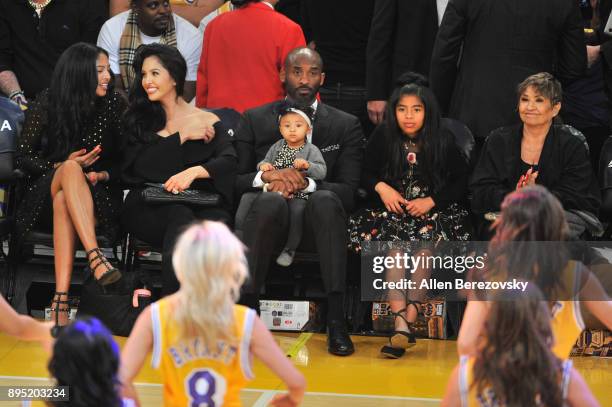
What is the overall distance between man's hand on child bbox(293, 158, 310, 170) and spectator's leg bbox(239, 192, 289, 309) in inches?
10.4

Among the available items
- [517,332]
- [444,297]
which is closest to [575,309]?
[517,332]

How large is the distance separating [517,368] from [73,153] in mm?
3975

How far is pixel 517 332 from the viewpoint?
3.80 meters

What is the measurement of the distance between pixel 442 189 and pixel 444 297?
634 millimetres

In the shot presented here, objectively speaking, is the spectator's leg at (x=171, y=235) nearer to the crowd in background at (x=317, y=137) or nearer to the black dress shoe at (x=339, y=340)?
the crowd in background at (x=317, y=137)

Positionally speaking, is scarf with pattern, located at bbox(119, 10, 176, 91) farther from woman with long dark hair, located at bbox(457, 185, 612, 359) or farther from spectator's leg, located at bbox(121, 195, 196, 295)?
woman with long dark hair, located at bbox(457, 185, 612, 359)

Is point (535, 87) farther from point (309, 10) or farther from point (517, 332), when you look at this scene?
point (517, 332)

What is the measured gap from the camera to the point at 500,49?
7.36 meters

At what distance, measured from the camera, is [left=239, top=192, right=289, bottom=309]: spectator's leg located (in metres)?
6.66

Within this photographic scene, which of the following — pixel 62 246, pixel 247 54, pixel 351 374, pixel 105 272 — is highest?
pixel 247 54

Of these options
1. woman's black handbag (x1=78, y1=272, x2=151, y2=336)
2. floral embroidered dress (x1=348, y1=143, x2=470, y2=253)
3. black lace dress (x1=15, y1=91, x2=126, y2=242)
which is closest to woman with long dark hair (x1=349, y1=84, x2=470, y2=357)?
floral embroidered dress (x1=348, y1=143, x2=470, y2=253)

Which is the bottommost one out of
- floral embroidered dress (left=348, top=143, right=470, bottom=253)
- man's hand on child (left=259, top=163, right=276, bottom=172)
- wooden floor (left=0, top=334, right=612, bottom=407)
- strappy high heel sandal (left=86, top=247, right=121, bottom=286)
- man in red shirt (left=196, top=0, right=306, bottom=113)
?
wooden floor (left=0, top=334, right=612, bottom=407)

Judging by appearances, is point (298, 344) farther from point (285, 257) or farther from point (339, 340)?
point (285, 257)

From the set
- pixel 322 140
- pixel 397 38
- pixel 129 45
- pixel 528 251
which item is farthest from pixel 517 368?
pixel 129 45
